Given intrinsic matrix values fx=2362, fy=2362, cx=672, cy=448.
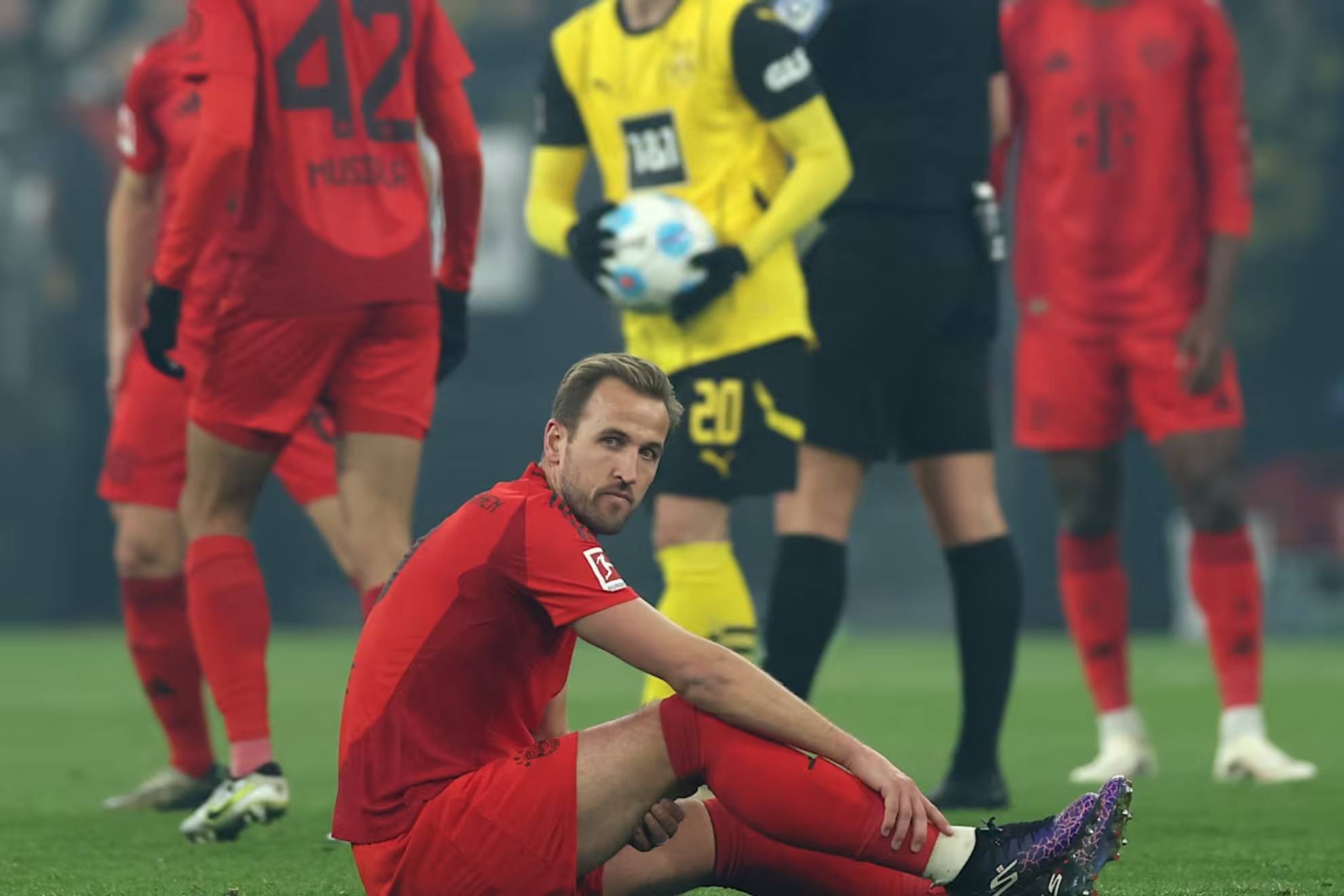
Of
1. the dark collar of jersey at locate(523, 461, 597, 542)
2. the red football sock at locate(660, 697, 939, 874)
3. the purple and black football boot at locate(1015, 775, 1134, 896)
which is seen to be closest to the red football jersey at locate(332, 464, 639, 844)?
the dark collar of jersey at locate(523, 461, 597, 542)

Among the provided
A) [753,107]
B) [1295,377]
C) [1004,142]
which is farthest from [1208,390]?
[1295,377]

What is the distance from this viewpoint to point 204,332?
481 cm

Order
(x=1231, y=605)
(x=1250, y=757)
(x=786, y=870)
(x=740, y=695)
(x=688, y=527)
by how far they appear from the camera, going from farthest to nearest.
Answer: (x=1231, y=605)
(x=1250, y=757)
(x=688, y=527)
(x=786, y=870)
(x=740, y=695)

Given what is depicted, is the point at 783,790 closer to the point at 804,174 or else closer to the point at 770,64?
the point at 804,174

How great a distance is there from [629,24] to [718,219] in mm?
495

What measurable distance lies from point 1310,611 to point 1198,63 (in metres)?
6.94

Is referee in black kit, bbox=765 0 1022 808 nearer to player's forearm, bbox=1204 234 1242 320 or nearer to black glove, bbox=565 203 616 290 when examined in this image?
black glove, bbox=565 203 616 290

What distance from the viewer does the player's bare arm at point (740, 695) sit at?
3242 mm

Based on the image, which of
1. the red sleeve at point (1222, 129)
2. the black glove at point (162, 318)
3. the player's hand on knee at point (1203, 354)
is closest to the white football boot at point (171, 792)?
the black glove at point (162, 318)

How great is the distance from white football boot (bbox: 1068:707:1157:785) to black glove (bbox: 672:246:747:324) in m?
1.63

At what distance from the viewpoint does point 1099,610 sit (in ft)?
20.7

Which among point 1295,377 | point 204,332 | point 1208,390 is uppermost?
point 204,332

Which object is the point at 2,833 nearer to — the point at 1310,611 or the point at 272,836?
the point at 272,836

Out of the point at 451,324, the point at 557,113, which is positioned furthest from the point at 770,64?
the point at 451,324
